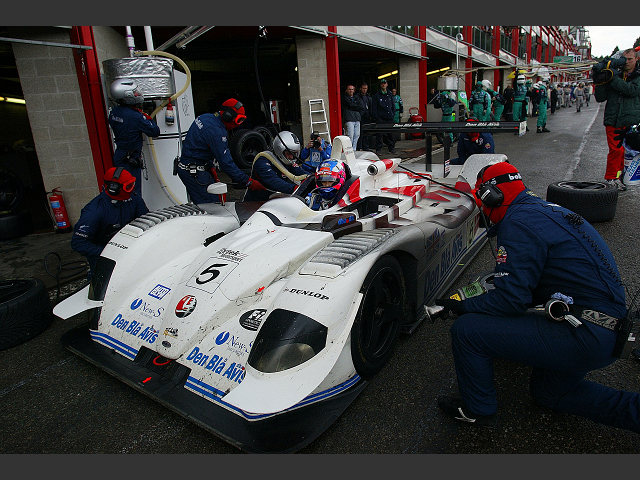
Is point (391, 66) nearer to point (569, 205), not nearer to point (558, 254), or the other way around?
point (569, 205)

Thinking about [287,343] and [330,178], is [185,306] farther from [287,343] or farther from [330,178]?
[330,178]

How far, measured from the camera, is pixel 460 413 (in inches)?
95.5

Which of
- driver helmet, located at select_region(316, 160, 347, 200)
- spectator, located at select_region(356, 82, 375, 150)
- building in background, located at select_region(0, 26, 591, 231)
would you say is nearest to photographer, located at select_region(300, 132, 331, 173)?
building in background, located at select_region(0, 26, 591, 231)

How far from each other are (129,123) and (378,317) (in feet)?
15.1

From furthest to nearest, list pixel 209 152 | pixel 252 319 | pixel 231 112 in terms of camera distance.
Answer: pixel 209 152 → pixel 231 112 → pixel 252 319

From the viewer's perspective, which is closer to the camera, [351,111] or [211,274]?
[211,274]

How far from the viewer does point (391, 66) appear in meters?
21.9

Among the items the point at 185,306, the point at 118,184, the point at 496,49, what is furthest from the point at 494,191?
the point at 496,49

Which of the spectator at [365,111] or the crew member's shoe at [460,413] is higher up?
the spectator at [365,111]

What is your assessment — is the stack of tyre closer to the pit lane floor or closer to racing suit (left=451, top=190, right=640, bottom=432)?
the pit lane floor

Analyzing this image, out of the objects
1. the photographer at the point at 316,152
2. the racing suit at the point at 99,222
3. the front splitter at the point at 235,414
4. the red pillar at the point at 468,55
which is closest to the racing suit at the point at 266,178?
the photographer at the point at 316,152

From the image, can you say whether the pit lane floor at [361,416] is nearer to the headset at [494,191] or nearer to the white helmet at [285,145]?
the headset at [494,191]

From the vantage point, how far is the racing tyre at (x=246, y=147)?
8.99m

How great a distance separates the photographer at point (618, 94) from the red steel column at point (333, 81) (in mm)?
6314
